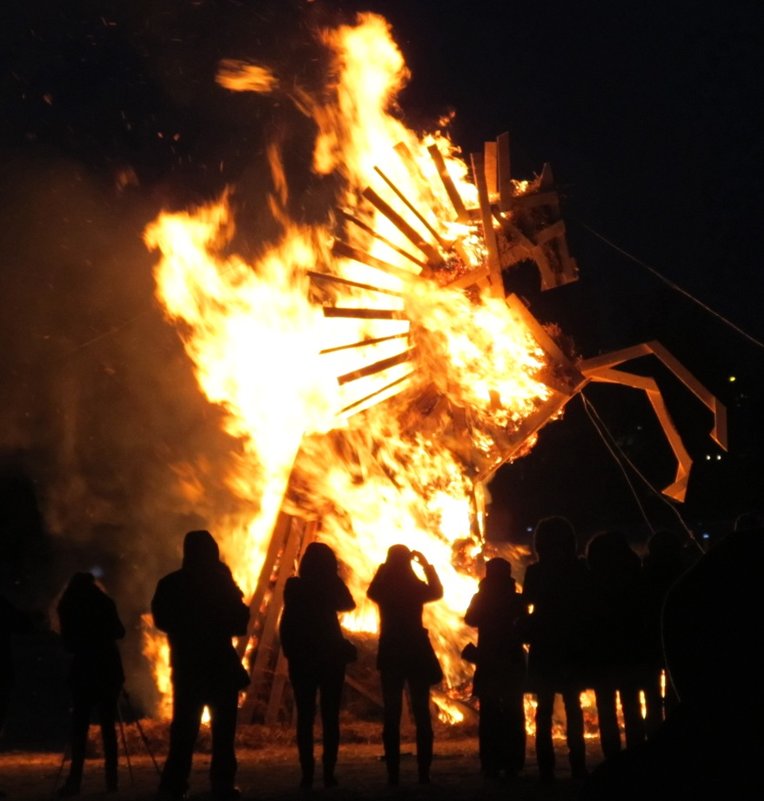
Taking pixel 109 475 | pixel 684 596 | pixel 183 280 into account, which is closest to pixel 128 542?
pixel 109 475

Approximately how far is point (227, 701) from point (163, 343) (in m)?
10.7

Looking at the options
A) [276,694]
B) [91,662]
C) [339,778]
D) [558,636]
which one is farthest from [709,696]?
[276,694]

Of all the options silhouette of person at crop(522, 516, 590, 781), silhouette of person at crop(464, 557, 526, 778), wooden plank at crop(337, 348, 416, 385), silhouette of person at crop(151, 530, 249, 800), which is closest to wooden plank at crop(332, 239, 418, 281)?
wooden plank at crop(337, 348, 416, 385)

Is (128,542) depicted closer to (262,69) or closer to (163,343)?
(163,343)

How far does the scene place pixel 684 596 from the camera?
1.66m

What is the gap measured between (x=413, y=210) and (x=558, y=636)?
4.84m

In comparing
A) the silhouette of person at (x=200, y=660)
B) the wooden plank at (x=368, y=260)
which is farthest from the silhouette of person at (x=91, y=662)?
the wooden plank at (x=368, y=260)

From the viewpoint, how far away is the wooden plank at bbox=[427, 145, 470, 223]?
10.9 meters

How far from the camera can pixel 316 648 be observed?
26.7ft

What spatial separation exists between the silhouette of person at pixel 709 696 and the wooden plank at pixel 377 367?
9267 millimetres

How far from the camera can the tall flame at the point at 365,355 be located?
11188 mm

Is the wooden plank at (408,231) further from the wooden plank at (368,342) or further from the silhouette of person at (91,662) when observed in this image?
the silhouette of person at (91,662)

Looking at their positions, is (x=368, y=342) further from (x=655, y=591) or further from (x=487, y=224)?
(x=655, y=591)

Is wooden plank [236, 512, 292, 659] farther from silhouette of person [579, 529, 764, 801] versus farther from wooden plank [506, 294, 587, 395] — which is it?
silhouette of person [579, 529, 764, 801]
